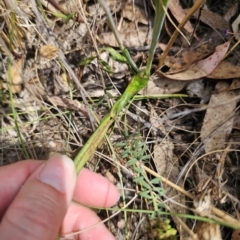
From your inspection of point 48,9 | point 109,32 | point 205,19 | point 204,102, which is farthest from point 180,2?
point 48,9

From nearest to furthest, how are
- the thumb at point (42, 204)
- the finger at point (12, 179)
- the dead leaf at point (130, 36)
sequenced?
the thumb at point (42, 204) < the finger at point (12, 179) < the dead leaf at point (130, 36)

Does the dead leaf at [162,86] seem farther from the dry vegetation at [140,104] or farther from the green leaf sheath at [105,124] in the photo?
the green leaf sheath at [105,124]

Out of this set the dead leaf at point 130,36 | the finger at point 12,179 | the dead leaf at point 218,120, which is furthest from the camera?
the dead leaf at point 130,36

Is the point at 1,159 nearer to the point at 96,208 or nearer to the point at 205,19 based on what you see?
the point at 96,208

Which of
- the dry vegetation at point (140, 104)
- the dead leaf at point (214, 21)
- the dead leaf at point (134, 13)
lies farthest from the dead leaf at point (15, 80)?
the dead leaf at point (214, 21)

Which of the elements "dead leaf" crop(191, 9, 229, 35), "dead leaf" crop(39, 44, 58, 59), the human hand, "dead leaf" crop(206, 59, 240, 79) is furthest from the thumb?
"dead leaf" crop(191, 9, 229, 35)

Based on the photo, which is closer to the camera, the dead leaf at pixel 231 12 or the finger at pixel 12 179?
the finger at pixel 12 179

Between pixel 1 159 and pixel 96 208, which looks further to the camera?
pixel 1 159
